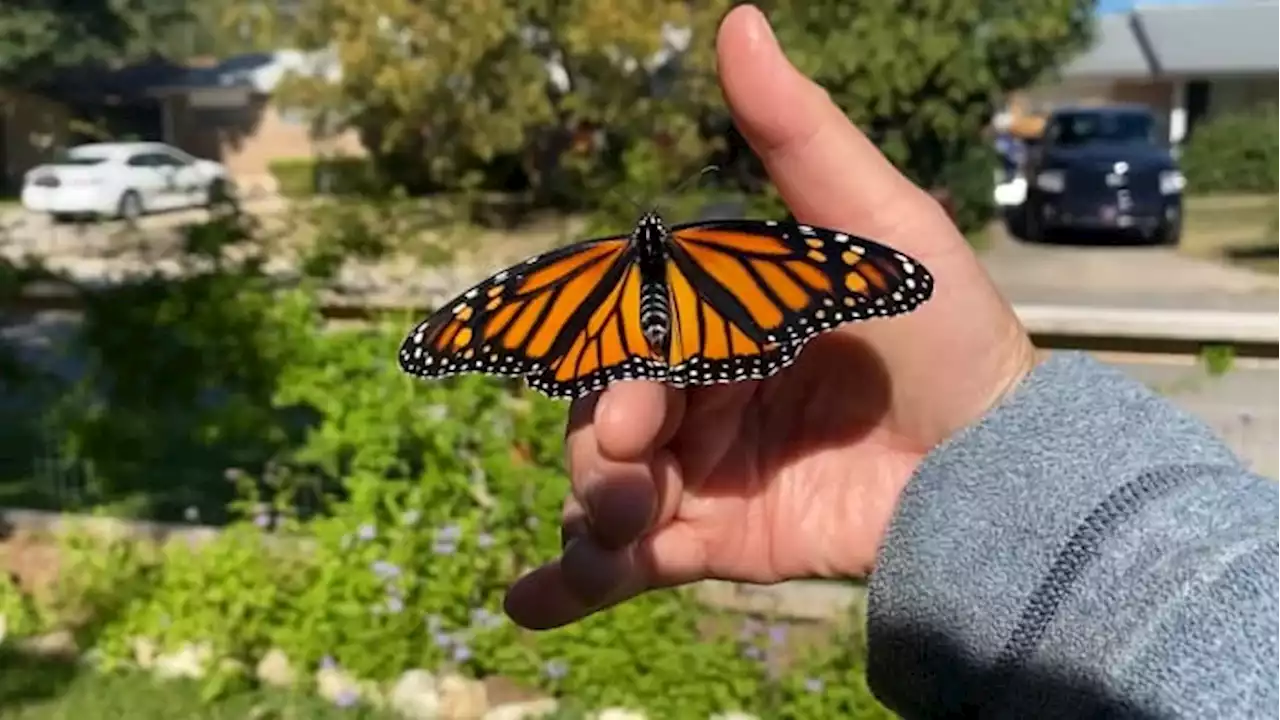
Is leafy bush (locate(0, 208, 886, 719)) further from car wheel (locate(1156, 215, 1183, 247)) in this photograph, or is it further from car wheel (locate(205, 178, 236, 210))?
car wheel (locate(1156, 215, 1183, 247))

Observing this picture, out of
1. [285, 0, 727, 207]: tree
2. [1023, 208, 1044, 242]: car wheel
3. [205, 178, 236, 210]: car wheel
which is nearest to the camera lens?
[205, 178, 236, 210]: car wheel

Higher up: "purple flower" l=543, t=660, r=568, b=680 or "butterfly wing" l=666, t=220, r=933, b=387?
"butterfly wing" l=666, t=220, r=933, b=387

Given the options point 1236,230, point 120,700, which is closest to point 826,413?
point 120,700

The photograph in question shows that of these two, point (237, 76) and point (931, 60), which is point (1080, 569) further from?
point (237, 76)

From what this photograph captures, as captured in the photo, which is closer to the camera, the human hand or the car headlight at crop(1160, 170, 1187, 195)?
the human hand

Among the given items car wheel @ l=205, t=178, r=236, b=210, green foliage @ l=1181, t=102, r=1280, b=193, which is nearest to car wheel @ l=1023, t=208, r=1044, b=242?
green foliage @ l=1181, t=102, r=1280, b=193

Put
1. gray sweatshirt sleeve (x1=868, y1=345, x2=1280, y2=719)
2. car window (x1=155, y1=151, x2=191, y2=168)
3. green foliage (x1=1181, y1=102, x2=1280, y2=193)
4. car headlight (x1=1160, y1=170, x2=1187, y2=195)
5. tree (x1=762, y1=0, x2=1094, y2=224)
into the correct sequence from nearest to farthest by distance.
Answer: gray sweatshirt sleeve (x1=868, y1=345, x2=1280, y2=719) < tree (x1=762, y1=0, x2=1094, y2=224) < car headlight (x1=1160, y1=170, x2=1187, y2=195) < green foliage (x1=1181, y1=102, x2=1280, y2=193) < car window (x1=155, y1=151, x2=191, y2=168)

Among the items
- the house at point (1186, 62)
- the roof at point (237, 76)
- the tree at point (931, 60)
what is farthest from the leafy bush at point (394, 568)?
the roof at point (237, 76)
